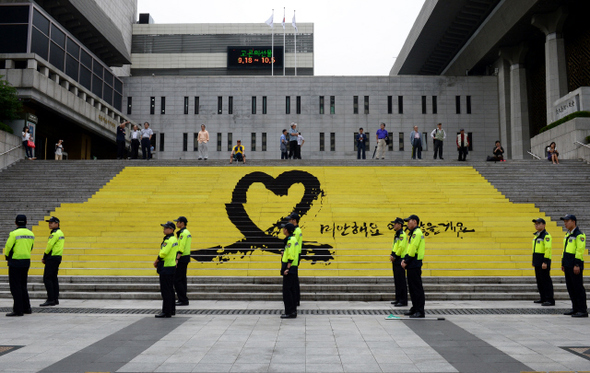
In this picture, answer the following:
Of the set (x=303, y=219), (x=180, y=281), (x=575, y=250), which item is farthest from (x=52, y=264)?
(x=575, y=250)

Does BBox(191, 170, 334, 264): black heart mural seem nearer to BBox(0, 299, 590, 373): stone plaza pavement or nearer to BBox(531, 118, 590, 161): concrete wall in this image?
BBox(0, 299, 590, 373): stone plaza pavement

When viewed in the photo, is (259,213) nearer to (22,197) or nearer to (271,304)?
(271,304)

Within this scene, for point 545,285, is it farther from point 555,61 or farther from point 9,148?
point 555,61

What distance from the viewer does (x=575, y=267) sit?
875cm

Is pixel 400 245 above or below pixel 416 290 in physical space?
above

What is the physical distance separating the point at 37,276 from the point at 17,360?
257 inches

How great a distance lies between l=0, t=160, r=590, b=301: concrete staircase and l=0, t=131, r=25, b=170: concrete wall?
0.68 metres

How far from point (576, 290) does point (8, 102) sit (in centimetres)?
2240

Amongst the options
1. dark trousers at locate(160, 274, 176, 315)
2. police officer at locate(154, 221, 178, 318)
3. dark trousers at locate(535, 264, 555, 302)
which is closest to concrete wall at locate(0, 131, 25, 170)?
police officer at locate(154, 221, 178, 318)

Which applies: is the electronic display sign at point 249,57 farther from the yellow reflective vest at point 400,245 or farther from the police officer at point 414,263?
the police officer at point 414,263

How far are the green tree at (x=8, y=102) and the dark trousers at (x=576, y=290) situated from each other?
22149mm

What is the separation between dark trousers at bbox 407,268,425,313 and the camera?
28.3 ft

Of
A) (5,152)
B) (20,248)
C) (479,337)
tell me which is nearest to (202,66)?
(5,152)

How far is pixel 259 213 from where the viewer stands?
16250 millimetres
